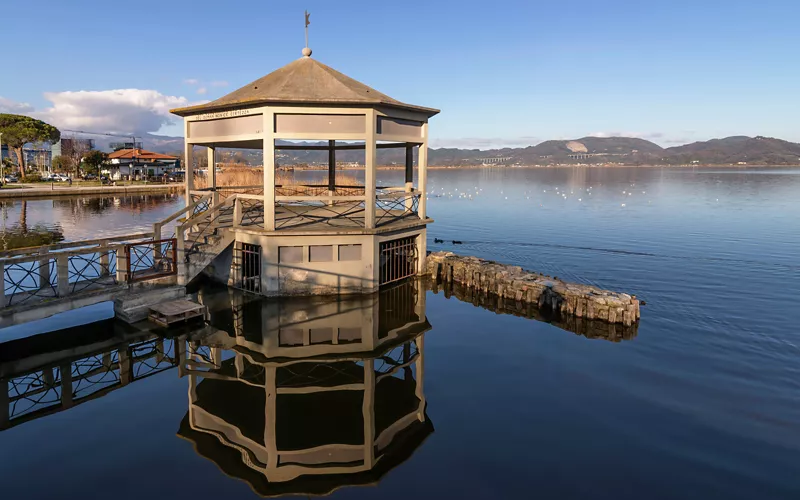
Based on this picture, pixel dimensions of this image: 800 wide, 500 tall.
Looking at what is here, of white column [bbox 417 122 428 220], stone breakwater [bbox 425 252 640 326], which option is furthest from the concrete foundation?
Answer: stone breakwater [bbox 425 252 640 326]

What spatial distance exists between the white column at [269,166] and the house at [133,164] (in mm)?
93006

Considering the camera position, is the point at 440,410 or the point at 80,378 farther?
the point at 80,378

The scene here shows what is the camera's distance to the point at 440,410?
1141 cm

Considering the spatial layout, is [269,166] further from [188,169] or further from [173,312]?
[173,312]

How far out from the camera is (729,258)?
3078cm

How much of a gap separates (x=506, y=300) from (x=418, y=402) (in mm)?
10089

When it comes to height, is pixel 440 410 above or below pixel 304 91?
below

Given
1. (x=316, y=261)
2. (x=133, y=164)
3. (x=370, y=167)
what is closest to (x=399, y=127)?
(x=370, y=167)

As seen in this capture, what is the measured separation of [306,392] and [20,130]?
92.8 metres

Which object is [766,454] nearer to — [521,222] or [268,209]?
[268,209]

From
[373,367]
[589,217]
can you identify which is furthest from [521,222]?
[373,367]

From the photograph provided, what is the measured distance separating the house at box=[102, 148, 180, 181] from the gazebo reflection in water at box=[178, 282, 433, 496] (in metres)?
96.0

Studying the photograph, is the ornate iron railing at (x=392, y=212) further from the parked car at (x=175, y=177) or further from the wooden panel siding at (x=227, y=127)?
the parked car at (x=175, y=177)

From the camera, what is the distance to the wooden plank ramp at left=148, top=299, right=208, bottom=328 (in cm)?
1614
